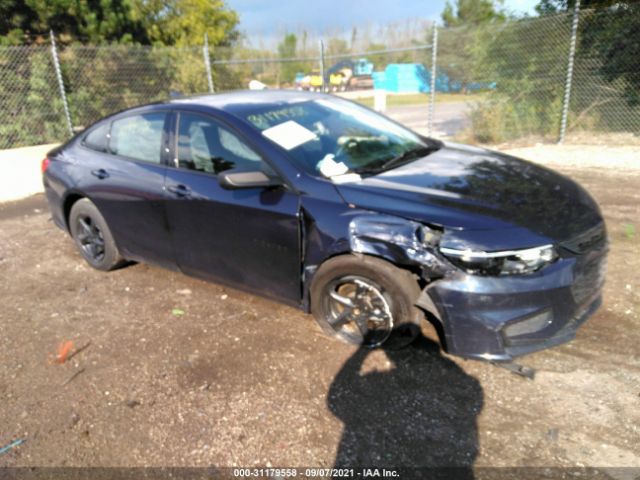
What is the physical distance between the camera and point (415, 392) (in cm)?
273

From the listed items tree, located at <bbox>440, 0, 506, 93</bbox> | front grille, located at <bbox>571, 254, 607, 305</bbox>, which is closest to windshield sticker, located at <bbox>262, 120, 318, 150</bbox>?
front grille, located at <bbox>571, 254, 607, 305</bbox>

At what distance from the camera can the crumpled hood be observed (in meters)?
2.59

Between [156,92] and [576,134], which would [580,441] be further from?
[156,92]

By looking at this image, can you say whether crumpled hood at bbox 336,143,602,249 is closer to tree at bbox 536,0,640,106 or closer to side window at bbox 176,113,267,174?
side window at bbox 176,113,267,174

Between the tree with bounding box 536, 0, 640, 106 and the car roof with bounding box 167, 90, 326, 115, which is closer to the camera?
the car roof with bounding box 167, 90, 326, 115

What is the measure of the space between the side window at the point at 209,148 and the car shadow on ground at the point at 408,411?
4.96 feet

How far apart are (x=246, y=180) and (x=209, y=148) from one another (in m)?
0.65

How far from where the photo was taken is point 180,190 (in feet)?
11.6

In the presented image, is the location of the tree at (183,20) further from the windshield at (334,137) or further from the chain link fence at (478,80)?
the windshield at (334,137)

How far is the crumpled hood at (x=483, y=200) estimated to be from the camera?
259 centimetres

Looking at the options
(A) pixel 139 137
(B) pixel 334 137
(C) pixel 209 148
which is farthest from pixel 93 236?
(B) pixel 334 137

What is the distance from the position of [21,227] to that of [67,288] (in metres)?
2.43

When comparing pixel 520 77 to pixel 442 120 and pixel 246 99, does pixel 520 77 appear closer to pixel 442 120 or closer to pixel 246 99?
pixel 442 120

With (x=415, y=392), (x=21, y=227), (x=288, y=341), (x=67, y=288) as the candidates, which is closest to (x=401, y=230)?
(x=415, y=392)
